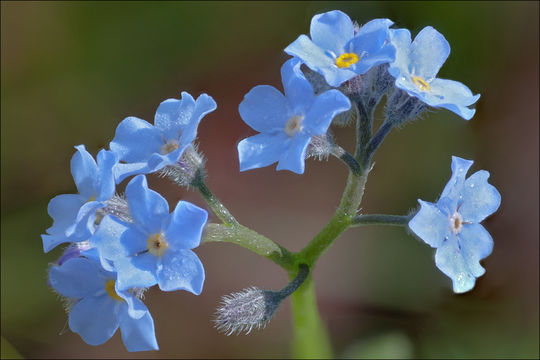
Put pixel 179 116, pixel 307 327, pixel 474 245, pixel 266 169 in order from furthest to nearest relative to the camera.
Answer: pixel 266 169
pixel 307 327
pixel 179 116
pixel 474 245

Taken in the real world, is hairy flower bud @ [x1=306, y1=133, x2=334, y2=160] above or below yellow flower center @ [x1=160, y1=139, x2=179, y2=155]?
below

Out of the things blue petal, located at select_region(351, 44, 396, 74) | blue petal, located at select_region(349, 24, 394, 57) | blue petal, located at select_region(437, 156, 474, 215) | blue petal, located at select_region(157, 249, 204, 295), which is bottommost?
blue petal, located at select_region(157, 249, 204, 295)

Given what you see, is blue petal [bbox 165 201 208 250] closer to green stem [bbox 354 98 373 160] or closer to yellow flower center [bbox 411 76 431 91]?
green stem [bbox 354 98 373 160]

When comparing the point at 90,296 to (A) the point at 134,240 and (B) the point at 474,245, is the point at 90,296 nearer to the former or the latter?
(A) the point at 134,240

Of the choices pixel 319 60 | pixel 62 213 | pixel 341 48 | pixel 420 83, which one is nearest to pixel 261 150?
pixel 319 60

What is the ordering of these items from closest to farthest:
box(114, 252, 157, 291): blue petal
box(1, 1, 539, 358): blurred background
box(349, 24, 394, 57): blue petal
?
box(114, 252, 157, 291): blue petal
box(349, 24, 394, 57): blue petal
box(1, 1, 539, 358): blurred background

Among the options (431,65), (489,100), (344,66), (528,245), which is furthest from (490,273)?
(344,66)

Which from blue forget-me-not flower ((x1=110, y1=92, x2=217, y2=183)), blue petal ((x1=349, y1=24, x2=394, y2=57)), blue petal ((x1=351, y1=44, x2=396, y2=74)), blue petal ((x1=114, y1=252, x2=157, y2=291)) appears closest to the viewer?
blue petal ((x1=114, y1=252, x2=157, y2=291))

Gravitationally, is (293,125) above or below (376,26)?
below

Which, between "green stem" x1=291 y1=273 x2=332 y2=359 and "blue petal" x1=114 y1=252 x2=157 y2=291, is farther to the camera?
"green stem" x1=291 y1=273 x2=332 y2=359

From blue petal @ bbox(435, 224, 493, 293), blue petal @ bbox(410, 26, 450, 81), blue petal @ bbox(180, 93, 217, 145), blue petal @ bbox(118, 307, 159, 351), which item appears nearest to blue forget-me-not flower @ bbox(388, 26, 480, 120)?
blue petal @ bbox(410, 26, 450, 81)
